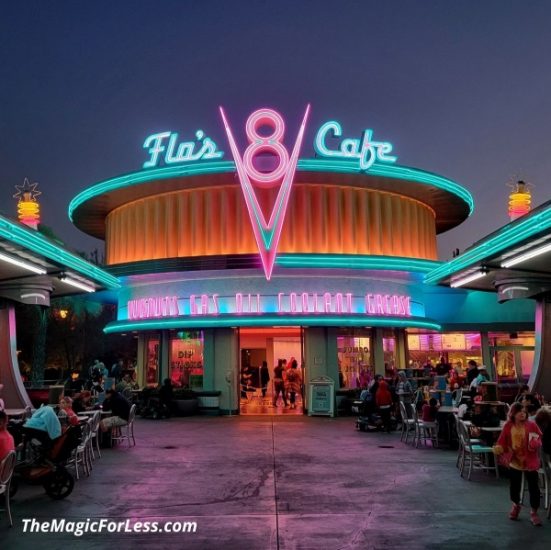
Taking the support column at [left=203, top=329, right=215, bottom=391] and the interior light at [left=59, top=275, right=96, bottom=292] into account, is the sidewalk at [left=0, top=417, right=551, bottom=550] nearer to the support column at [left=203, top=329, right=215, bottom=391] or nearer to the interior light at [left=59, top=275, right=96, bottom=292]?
the interior light at [left=59, top=275, right=96, bottom=292]

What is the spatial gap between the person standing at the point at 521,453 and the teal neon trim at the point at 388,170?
16338mm

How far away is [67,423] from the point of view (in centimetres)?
1192

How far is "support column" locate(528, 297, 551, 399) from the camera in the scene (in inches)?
672

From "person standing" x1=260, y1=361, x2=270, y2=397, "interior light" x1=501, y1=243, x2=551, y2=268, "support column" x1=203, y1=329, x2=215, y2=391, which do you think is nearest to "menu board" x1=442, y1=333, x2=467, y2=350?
"person standing" x1=260, y1=361, x2=270, y2=397

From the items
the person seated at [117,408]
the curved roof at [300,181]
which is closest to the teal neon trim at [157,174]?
the curved roof at [300,181]

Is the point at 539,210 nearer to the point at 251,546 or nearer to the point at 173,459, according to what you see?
the point at 251,546

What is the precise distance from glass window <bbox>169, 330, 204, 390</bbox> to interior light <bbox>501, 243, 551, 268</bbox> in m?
12.3

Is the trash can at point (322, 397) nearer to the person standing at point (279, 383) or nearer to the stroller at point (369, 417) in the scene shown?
the stroller at point (369, 417)

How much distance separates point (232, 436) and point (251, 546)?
9673 millimetres

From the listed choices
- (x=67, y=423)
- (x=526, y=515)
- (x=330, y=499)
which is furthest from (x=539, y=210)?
(x=67, y=423)

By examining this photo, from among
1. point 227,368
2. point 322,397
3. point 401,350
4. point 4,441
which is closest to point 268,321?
point 227,368

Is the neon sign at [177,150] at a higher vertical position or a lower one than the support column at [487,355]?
higher

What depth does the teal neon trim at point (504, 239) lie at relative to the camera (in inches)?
446

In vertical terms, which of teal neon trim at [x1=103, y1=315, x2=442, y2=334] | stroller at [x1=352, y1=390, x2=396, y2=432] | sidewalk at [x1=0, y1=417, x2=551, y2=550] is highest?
teal neon trim at [x1=103, y1=315, x2=442, y2=334]
